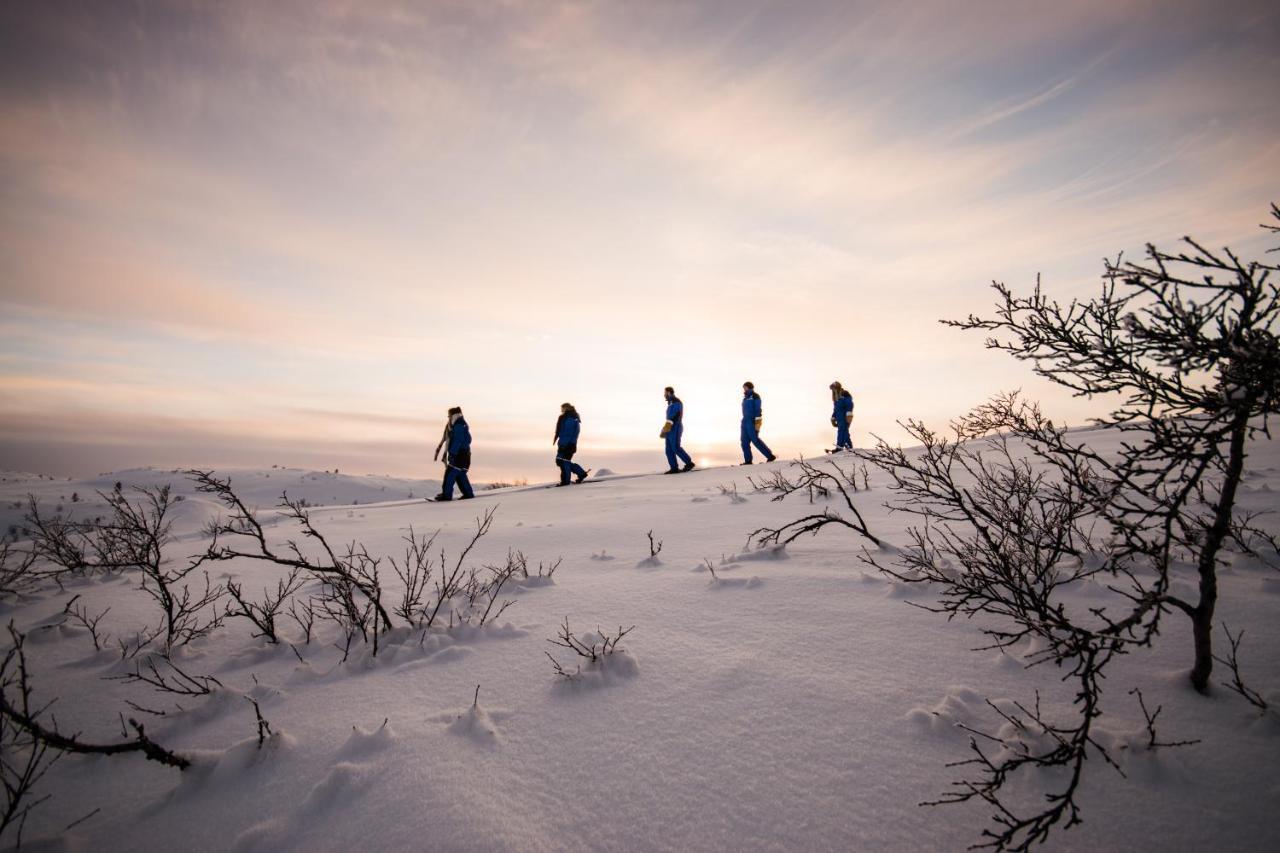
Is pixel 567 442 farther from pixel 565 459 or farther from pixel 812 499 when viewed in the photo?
pixel 812 499

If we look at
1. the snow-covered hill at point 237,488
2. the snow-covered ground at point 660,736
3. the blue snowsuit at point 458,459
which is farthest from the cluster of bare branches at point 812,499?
the snow-covered hill at point 237,488

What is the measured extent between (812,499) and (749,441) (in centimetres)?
789

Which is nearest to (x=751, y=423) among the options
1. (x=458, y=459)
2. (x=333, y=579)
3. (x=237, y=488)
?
(x=458, y=459)

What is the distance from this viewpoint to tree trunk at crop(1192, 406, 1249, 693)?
1525 mm

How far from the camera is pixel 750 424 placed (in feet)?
43.2

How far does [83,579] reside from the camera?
4.52 m

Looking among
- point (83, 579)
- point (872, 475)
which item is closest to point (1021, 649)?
point (872, 475)

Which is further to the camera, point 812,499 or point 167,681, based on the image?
point 812,499

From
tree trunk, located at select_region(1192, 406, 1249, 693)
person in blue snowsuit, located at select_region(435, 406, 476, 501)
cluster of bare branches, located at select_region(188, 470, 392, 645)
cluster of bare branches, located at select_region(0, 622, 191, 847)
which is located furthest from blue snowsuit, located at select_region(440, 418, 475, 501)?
tree trunk, located at select_region(1192, 406, 1249, 693)

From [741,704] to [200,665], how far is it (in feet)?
8.89

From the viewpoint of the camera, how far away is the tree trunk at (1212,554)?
153 cm

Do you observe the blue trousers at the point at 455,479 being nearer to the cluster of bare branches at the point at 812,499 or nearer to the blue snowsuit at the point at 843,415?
the cluster of bare branches at the point at 812,499

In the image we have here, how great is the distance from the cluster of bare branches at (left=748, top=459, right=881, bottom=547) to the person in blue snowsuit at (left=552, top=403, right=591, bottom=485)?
5.39m

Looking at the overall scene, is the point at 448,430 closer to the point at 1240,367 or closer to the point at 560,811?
the point at 560,811
